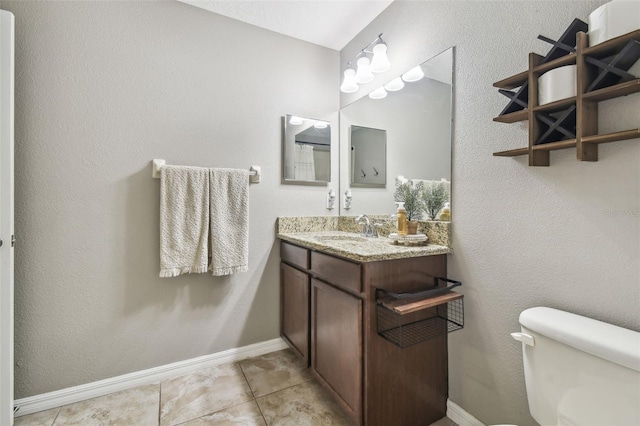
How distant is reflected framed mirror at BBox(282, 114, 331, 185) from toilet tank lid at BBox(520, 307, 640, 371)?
1.58 metres

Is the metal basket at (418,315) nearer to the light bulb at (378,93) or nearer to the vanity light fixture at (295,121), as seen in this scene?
the light bulb at (378,93)

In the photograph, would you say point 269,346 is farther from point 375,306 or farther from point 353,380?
point 375,306

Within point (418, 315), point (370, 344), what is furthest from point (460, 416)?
point (370, 344)

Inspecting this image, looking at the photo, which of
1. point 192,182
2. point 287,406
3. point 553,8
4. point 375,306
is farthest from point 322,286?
point 553,8

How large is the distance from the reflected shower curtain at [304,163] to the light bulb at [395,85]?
695 millimetres

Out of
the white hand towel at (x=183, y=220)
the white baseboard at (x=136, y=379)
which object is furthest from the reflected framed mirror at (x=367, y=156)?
the white baseboard at (x=136, y=379)

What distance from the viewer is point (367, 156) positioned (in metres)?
2.05

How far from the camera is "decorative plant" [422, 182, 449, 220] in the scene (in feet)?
4.85

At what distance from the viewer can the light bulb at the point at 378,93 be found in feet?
6.15

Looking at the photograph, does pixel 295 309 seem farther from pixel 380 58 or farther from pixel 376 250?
pixel 380 58

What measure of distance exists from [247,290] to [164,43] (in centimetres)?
168

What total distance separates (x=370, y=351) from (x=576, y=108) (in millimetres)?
1152

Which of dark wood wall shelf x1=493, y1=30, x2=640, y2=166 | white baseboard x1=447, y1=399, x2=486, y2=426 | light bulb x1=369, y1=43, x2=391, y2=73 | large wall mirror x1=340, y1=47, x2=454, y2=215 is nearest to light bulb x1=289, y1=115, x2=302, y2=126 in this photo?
large wall mirror x1=340, y1=47, x2=454, y2=215

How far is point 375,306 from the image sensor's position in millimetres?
1221
